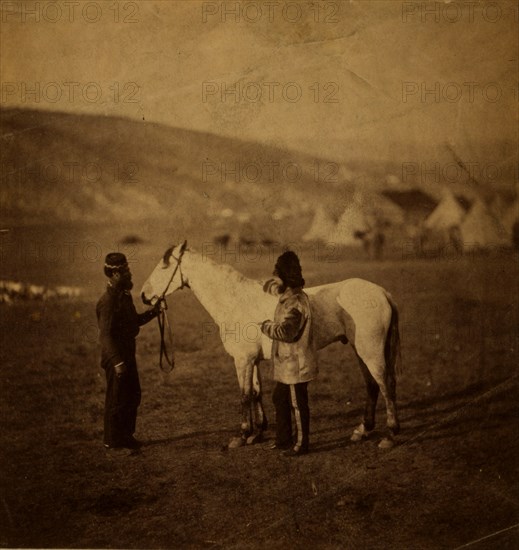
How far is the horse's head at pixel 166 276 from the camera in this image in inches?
130

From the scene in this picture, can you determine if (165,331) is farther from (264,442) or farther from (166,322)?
(264,442)

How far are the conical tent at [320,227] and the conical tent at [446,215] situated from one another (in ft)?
1.56

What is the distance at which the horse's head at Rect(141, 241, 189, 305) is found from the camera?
3312 millimetres

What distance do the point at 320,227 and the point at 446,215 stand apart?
2.02 ft

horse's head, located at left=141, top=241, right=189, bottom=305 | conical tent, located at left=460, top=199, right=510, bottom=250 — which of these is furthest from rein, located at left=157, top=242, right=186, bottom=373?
conical tent, located at left=460, top=199, right=510, bottom=250

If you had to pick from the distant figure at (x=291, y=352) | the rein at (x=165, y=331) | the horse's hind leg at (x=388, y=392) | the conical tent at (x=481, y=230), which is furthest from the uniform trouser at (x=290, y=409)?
the conical tent at (x=481, y=230)

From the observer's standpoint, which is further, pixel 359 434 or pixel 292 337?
pixel 359 434

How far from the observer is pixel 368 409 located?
11.1 feet

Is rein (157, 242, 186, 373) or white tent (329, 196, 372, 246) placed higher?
white tent (329, 196, 372, 246)

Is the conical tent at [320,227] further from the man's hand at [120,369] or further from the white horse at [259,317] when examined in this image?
the man's hand at [120,369]

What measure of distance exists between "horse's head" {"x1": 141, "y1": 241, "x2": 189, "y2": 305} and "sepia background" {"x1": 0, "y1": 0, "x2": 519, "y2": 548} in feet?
0.14

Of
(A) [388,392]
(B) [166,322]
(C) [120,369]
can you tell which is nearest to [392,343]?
(A) [388,392]

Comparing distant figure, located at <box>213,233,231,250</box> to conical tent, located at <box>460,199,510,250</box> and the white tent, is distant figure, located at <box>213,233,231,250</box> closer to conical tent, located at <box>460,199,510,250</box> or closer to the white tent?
the white tent

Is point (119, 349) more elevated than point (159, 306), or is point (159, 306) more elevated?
point (159, 306)
